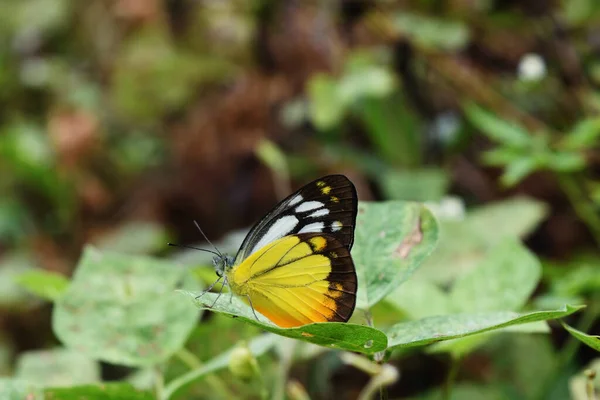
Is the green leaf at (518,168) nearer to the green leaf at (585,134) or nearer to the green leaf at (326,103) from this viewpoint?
the green leaf at (585,134)

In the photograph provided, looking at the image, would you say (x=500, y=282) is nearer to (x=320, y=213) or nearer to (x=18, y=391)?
(x=320, y=213)

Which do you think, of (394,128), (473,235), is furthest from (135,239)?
(473,235)

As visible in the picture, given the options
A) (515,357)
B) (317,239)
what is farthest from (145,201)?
(317,239)

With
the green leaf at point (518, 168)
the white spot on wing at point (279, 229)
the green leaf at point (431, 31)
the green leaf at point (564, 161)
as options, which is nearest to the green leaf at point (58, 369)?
the white spot on wing at point (279, 229)

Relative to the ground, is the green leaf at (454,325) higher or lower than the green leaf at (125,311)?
lower

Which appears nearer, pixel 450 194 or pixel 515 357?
pixel 515 357

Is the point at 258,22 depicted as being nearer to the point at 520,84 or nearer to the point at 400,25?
the point at 400,25
